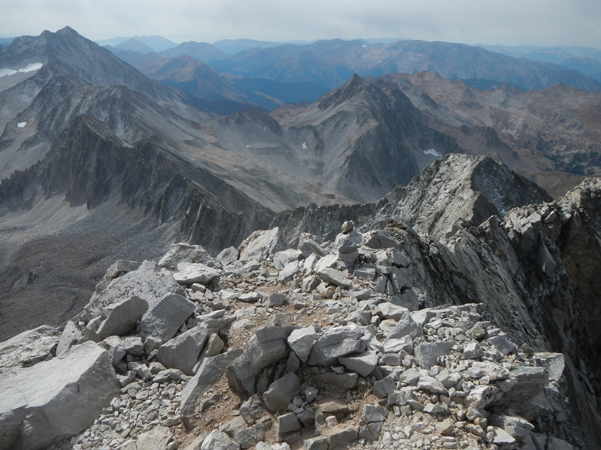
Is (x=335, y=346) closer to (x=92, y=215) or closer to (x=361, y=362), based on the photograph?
(x=361, y=362)

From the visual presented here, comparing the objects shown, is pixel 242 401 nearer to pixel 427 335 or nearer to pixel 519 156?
pixel 427 335

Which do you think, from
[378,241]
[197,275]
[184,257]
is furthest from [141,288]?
[378,241]

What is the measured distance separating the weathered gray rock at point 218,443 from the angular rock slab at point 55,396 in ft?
8.86

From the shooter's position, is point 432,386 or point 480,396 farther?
point 432,386

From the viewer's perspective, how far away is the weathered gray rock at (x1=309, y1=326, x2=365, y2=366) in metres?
8.43

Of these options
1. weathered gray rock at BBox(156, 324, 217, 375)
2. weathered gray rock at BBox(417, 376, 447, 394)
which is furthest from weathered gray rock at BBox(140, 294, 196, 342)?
weathered gray rock at BBox(417, 376, 447, 394)

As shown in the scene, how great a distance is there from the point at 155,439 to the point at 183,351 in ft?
7.37

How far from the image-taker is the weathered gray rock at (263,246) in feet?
61.5

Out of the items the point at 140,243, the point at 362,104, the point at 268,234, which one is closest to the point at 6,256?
the point at 140,243

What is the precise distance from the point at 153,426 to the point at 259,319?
150 inches

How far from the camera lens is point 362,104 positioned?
613ft

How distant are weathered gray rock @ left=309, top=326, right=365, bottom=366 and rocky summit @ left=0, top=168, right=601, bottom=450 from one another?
26 mm

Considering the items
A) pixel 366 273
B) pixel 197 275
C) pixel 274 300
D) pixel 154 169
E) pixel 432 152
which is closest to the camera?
pixel 274 300

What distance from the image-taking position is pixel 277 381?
8398mm
